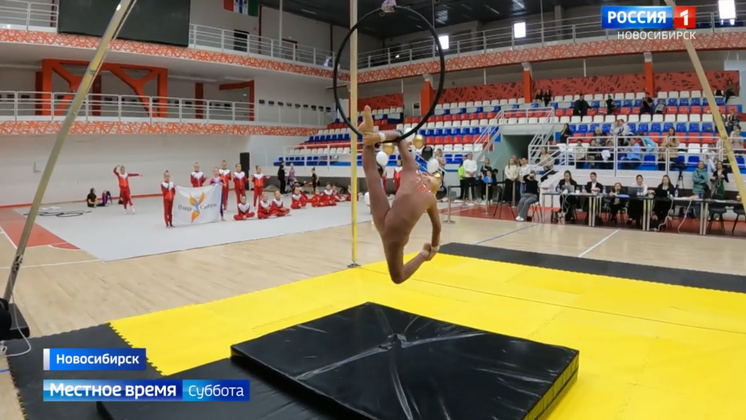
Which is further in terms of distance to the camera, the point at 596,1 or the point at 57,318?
the point at 596,1

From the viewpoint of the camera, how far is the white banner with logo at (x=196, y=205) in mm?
11648

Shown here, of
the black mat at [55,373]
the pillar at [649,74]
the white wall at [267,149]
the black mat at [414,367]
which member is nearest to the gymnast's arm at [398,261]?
the black mat at [414,367]

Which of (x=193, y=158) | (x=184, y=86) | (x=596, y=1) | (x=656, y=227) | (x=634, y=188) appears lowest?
(x=656, y=227)

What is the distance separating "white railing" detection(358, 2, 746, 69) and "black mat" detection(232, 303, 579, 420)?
19.0m

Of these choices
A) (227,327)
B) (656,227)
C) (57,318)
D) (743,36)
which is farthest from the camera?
(743,36)

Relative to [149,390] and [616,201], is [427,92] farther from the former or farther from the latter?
[149,390]

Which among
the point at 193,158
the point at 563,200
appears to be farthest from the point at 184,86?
the point at 563,200

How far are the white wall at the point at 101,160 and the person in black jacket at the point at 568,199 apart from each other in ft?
52.7

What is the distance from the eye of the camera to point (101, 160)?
63.8ft

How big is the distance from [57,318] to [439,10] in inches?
938

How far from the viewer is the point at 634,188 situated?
39.4ft

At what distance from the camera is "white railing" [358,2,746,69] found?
1966 centimetres

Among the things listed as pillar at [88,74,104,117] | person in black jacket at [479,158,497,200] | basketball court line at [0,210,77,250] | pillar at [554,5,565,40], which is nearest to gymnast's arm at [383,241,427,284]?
basketball court line at [0,210,77,250]

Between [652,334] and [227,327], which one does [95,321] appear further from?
[652,334]
